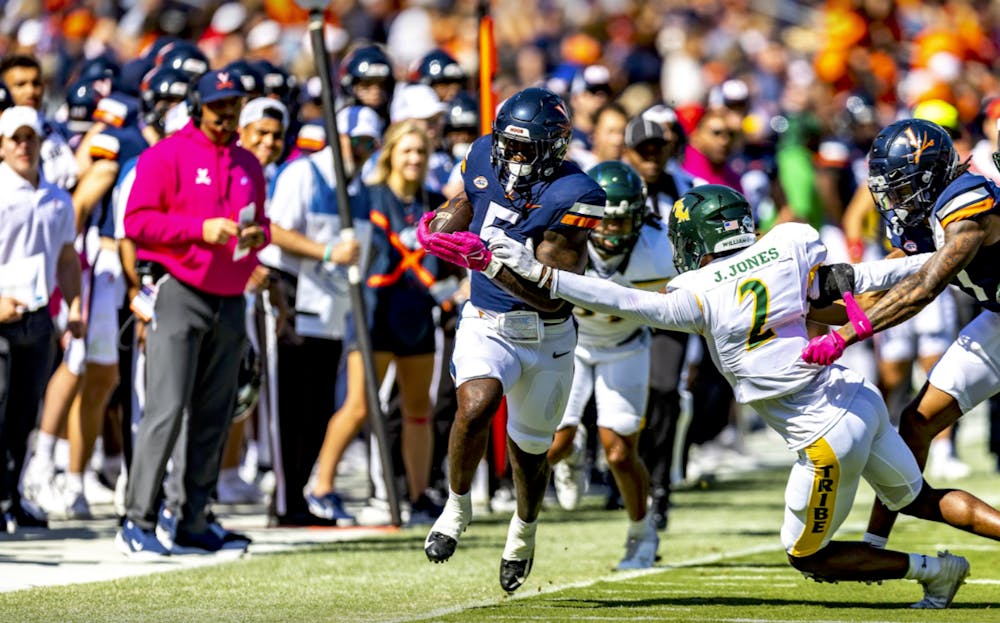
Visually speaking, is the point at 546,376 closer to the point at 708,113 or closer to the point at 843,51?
the point at 708,113

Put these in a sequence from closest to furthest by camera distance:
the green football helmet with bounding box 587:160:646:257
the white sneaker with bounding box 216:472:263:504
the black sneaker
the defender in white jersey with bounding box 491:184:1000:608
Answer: the defender in white jersey with bounding box 491:184:1000:608, the green football helmet with bounding box 587:160:646:257, the black sneaker, the white sneaker with bounding box 216:472:263:504

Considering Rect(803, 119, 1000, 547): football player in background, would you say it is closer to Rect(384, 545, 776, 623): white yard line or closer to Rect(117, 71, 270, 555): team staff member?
Rect(384, 545, 776, 623): white yard line

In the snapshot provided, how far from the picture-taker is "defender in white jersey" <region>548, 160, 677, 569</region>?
8383 mm

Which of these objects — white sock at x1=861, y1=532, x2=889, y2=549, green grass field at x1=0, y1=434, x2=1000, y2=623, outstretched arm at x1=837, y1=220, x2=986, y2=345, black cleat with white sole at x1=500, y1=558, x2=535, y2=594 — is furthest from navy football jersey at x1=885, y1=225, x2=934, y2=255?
black cleat with white sole at x1=500, y1=558, x2=535, y2=594

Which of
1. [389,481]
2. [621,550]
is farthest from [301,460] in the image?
[621,550]

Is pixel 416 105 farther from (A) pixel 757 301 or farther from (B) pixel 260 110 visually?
(A) pixel 757 301

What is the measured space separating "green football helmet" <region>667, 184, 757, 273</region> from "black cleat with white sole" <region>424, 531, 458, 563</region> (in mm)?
1402

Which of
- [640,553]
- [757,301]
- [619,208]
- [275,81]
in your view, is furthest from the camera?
[275,81]

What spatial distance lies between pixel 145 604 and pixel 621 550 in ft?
9.18

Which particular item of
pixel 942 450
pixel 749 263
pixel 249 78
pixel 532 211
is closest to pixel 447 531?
pixel 532 211

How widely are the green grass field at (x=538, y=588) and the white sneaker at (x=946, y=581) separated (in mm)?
60

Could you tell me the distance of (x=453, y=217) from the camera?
729 cm

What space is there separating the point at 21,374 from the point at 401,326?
2.20 metres

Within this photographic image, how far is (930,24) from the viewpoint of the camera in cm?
2297
